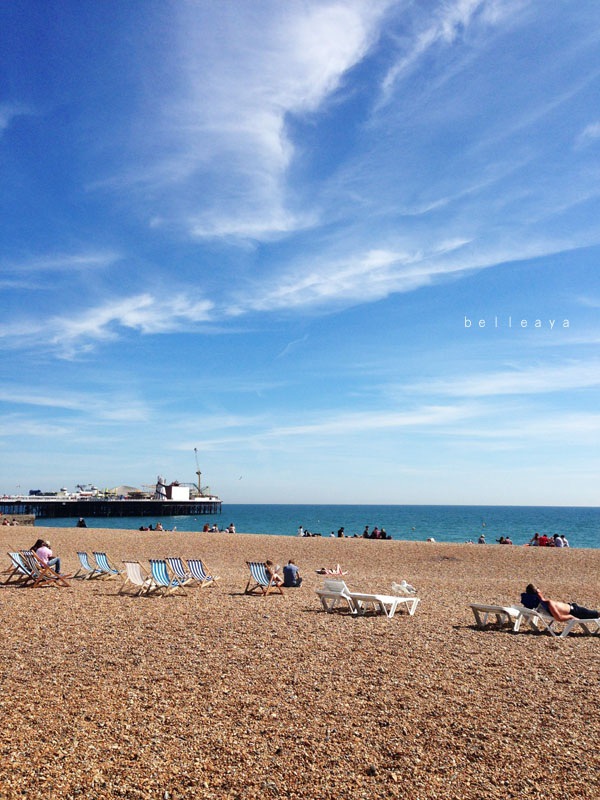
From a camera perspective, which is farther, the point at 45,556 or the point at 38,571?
the point at 45,556

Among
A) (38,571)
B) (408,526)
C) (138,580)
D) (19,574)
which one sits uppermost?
(38,571)

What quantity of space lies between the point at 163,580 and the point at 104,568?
2849 mm

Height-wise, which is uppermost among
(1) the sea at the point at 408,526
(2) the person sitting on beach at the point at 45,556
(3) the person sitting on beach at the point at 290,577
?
(2) the person sitting on beach at the point at 45,556

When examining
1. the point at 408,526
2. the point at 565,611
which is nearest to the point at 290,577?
the point at 565,611

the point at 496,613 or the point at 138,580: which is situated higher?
the point at 138,580

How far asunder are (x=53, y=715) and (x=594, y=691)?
492 centimetres

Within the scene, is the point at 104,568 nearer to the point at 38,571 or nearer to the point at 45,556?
the point at 45,556

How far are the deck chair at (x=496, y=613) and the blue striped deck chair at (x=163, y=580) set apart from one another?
5358 mm

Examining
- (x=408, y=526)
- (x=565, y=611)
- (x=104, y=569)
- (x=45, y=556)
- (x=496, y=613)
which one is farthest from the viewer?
(x=408, y=526)

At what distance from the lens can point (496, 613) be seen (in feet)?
30.1

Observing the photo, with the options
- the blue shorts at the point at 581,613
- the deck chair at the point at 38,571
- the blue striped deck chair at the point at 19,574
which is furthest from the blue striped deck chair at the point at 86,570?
the blue shorts at the point at 581,613

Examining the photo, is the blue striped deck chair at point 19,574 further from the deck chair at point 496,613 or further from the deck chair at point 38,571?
the deck chair at point 496,613

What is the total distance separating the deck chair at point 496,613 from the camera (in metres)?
8.91

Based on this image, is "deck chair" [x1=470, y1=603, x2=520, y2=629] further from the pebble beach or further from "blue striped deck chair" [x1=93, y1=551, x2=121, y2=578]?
"blue striped deck chair" [x1=93, y1=551, x2=121, y2=578]
